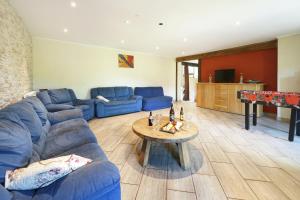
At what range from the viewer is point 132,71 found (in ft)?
22.1

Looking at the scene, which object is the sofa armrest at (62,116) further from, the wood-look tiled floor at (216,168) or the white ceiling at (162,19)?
the white ceiling at (162,19)

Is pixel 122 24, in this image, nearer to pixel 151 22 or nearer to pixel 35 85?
pixel 151 22

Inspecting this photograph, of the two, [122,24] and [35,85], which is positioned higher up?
[122,24]

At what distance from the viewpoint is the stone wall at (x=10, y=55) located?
2346 mm

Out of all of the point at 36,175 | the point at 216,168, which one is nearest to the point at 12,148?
the point at 36,175

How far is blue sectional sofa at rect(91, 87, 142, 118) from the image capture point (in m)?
4.89

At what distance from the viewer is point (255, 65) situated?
5477mm

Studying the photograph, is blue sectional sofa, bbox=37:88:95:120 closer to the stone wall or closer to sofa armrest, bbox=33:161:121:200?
the stone wall

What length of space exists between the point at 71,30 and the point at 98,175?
3951 mm

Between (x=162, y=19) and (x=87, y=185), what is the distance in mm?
3189

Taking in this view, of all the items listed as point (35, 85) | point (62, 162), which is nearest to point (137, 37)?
point (35, 85)

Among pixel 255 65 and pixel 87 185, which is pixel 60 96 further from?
pixel 255 65

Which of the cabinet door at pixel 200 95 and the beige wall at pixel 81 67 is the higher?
the beige wall at pixel 81 67

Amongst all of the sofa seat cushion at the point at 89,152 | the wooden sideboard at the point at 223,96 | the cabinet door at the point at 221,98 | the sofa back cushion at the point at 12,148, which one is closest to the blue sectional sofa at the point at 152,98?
the wooden sideboard at the point at 223,96
